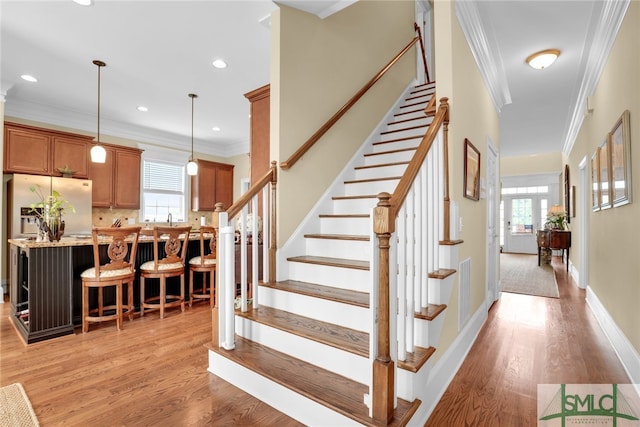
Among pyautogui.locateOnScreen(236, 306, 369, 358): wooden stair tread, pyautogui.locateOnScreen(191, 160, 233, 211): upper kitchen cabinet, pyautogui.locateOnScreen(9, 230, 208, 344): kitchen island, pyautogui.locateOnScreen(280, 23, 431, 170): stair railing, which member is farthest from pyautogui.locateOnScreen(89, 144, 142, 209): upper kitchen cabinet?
pyautogui.locateOnScreen(236, 306, 369, 358): wooden stair tread

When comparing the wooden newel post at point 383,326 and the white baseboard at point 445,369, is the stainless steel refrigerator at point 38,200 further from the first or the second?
the white baseboard at point 445,369

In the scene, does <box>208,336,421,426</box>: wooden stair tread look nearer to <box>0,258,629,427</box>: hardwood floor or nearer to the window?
<box>0,258,629,427</box>: hardwood floor

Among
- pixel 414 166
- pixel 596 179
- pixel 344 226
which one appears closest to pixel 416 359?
pixel 414 166

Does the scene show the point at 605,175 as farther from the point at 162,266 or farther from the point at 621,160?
the point at 162,266

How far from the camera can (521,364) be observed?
2430 millimetres

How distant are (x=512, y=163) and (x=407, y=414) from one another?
10474 mm

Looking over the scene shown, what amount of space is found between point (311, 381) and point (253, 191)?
54.9 inches

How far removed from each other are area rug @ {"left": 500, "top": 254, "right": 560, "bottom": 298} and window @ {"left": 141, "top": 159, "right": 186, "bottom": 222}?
654 cm

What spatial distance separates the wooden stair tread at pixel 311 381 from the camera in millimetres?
1539

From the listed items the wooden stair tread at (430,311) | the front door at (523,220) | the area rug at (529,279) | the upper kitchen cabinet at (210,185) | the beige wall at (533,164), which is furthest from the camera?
the front door at (523,220)

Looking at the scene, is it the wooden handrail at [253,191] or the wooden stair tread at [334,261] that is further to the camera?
the wooden stair tread at [334,261]

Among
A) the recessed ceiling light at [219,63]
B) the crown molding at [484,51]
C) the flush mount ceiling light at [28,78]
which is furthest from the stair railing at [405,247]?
the flush mount ceiling light at [28,78]

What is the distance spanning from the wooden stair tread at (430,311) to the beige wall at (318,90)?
132 centimetres

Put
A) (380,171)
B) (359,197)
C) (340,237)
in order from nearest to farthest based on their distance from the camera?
(340,237) → (359,197) → (380,171)
